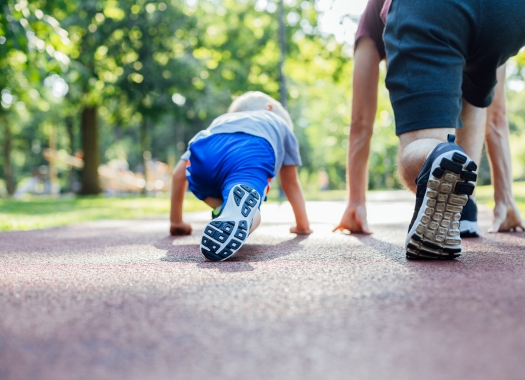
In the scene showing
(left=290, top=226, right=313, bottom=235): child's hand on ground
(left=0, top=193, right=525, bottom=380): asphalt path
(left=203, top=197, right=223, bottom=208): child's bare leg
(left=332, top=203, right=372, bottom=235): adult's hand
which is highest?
(left=0, top=193, right=525, bottom=380): asphalt path

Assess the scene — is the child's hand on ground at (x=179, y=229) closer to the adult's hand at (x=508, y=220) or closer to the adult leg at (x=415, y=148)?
the adult leg at (x=415, y=148)

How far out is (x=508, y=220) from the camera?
12.2 ft

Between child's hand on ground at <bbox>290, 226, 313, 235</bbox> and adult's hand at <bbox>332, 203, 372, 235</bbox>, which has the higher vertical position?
adult's hand at <bbox>332, 203, 372, 235</bbox>

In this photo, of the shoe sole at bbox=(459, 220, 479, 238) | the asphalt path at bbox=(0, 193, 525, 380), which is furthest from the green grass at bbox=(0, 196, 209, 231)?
the shoe sole at bbox=(459, 220, 479, 238)

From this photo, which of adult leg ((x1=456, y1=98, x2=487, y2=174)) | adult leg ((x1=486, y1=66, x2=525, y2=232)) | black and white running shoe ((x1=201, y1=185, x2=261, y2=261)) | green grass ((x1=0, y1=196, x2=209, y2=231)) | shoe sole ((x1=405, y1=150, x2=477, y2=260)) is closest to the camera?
shoe sole ((x1=405, y1=150, x2=477, y2=260))

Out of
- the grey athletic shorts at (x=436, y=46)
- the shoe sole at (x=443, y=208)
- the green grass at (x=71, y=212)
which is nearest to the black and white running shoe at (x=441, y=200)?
the shoe sole at (x=443, y=208)

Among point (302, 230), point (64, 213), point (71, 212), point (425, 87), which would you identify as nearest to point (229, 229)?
point (425, 87)

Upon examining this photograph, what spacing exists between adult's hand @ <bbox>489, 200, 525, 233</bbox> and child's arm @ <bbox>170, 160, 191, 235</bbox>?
7.01 ft

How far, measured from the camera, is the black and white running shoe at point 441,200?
1.83 m

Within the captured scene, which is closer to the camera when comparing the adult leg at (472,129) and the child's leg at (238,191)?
the child's leg at (238,191)

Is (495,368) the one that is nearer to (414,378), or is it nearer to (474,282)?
(414,378)

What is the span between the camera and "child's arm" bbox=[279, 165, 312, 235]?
12.2 ft

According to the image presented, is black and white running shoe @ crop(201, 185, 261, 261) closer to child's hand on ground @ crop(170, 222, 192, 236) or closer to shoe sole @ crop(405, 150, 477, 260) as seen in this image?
shoe sole @ crop(405, 150, 477, 260)

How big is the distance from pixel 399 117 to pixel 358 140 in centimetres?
134
